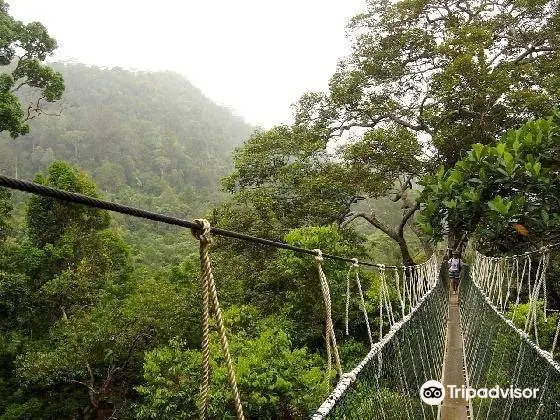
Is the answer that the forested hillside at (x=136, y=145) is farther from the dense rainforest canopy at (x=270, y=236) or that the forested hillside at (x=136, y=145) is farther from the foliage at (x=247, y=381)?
the foliage at (x=247, y=381)

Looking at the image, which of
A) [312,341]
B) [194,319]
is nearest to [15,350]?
[194,319]

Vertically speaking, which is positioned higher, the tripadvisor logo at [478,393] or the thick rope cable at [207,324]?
the thick rope cable at [207,324]

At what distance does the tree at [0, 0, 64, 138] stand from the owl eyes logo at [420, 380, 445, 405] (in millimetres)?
5768

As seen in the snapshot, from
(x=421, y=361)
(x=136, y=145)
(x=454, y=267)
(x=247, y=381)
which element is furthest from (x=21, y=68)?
(x=136, y=145)

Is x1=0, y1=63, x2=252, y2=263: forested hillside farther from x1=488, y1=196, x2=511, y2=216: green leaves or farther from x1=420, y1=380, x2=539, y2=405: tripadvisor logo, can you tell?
x1=488, y1=196, x2=511, y2=216: green leaves

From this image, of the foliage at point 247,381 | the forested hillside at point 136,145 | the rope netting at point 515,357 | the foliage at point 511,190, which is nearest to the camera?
the rope netting at point 515,357

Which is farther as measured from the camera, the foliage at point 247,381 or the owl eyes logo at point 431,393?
the foliage at point 247,381

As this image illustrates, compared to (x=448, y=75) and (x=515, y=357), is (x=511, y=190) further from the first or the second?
(x=448, y=75)

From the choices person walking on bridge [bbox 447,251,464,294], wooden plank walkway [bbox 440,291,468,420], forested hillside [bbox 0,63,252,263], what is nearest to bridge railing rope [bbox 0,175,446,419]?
wooden plank walkway [bbox 440,291,468,420]

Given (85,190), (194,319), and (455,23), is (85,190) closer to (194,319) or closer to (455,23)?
(194,319)

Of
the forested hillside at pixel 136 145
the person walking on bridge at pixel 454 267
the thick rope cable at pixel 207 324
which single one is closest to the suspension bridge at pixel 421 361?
the thick rope cable at pixel 207 324

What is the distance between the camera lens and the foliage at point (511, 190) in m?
2.26

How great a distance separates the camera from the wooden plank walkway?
330 centimetres

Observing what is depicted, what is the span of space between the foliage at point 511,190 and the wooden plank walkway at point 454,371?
4.49ft
